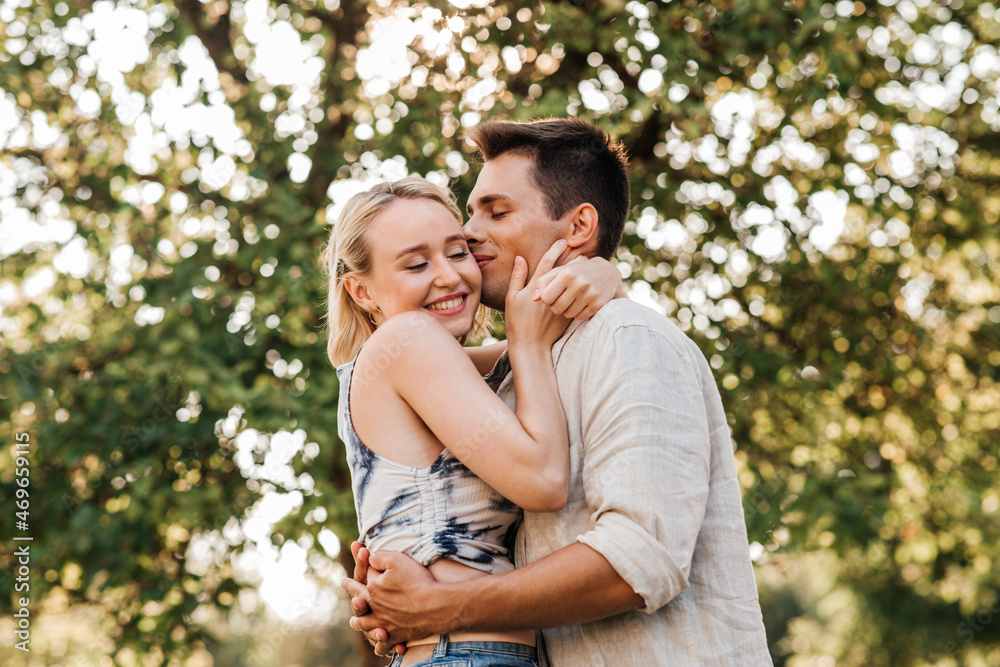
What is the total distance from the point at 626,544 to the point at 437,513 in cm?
53

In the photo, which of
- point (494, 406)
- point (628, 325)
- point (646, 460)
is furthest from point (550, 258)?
point (646, 460)

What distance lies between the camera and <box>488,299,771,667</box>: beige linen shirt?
188 centimetres

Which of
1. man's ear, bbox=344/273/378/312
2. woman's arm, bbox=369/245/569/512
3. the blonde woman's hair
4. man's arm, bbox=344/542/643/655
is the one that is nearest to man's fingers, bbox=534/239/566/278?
woman's arm, bbox=369/245/569/512

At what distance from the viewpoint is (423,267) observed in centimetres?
255

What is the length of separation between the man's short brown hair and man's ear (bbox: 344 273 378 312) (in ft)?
1.91

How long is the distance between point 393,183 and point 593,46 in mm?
3186

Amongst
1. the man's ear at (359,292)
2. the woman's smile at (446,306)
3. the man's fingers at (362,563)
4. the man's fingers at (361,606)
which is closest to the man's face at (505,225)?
the woman's smile at (446,306)

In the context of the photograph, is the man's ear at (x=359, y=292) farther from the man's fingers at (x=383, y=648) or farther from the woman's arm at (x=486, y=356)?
the man's fingers at (x=383, y=648)

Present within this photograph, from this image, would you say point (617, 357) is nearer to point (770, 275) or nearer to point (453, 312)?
point (453, 312)

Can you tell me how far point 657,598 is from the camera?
1.88 m

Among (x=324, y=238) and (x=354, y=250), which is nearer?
(x=354, y=250)

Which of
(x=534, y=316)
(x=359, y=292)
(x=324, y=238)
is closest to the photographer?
(x=534, y=316)

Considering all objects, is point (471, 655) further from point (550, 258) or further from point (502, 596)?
point (550, 258)

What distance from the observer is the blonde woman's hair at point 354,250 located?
8.67 ft
